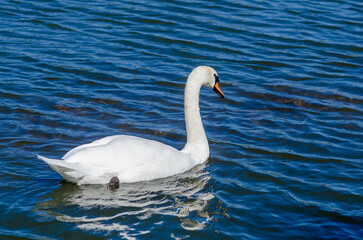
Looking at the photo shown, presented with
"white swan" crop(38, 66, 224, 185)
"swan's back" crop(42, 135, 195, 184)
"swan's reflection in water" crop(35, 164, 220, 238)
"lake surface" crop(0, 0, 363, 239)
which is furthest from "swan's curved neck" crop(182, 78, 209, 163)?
"swan's reflection in water" crop(35, 164, 220, 238)

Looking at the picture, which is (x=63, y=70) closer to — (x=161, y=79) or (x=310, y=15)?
(x=161, y=79)

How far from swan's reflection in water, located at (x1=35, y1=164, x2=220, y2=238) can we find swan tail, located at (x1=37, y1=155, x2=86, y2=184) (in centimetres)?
Result: 17

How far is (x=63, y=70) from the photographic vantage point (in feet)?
38.8

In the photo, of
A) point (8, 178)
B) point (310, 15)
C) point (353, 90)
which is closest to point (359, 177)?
point (353, 90)

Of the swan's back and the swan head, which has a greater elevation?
the swan head

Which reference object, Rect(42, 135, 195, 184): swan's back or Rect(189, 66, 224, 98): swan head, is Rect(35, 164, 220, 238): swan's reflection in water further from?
Rect(189, 66, 224, 98): swan head

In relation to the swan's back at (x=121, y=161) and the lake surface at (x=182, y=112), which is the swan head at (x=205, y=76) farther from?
the swan's back at (x=121, y=161)

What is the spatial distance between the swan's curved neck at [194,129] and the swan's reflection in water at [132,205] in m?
0.73

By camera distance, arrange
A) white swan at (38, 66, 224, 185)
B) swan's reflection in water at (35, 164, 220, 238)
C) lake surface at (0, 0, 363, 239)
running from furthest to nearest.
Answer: white swan at (38, 66, 224, 185), lake surface at (0, 0, 363, 239), swan's reflection in water at (35, 164, 220, 238)

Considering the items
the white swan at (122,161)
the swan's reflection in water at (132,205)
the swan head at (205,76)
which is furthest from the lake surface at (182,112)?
the swan head at (205,76)

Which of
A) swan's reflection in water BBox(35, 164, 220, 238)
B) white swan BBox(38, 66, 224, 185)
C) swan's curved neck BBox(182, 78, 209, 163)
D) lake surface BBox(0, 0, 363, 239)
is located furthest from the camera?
swan's curved neck BBox(182, 78, 209, 163)

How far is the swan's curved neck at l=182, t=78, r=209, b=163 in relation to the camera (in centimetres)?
838

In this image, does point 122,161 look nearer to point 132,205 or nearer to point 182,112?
point 132,205

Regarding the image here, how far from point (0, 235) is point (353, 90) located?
7382mm
